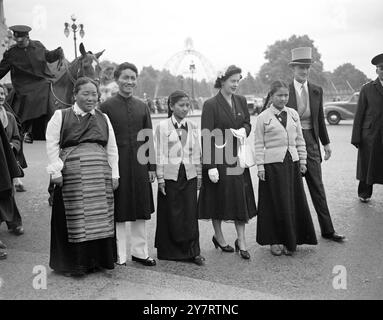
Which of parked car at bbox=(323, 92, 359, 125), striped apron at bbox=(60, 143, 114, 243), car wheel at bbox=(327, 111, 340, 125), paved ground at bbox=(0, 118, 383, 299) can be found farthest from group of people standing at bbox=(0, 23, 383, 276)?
car wheel at bbox=(327, 111, 340, 125)

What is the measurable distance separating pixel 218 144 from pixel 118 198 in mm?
1244

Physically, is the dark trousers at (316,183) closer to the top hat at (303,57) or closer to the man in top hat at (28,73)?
the top hat at (303,57)

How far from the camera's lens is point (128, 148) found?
4473 millimetres

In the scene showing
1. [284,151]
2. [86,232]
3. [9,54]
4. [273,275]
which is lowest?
[273,275]

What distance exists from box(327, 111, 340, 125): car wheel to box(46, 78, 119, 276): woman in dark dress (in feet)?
70.8

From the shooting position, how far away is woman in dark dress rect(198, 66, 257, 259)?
4.88 meters

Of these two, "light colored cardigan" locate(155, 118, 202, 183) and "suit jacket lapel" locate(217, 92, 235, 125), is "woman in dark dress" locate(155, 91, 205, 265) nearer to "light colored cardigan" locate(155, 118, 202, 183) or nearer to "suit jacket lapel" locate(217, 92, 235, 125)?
"light colored cardigan" locate(155, 118, 202, 183)

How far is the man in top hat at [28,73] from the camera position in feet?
24.8

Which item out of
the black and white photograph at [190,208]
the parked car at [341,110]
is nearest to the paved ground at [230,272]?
the black and white photograph at [190,208]

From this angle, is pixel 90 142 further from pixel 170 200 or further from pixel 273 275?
pixel 273 275

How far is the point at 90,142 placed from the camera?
4027 millimetres

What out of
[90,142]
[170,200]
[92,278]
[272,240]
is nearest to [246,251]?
[272,240]

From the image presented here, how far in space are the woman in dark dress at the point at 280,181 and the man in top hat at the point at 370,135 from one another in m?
2.23

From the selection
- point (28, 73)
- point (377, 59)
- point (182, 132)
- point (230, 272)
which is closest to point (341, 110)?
point (377, 59)
